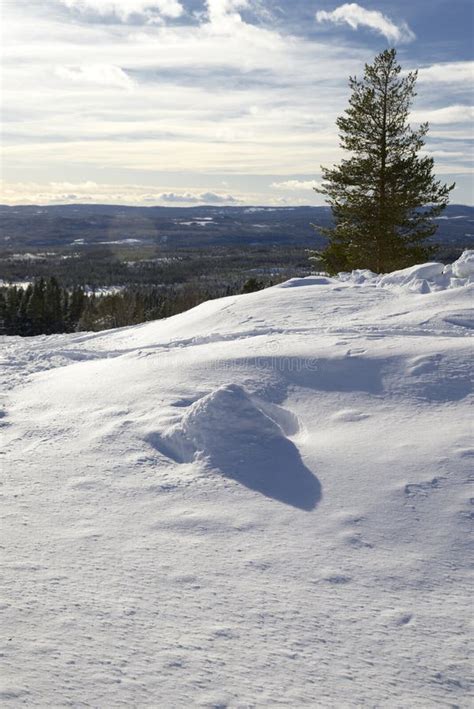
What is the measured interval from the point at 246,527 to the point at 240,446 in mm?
1350

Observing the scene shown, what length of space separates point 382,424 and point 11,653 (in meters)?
4.34

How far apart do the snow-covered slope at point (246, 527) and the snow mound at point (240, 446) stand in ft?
0.07

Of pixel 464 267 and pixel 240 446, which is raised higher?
pixel 464 267

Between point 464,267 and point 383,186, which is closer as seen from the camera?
point 464,267

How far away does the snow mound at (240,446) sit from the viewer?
5.59m

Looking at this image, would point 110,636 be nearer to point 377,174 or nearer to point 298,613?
point 298,613

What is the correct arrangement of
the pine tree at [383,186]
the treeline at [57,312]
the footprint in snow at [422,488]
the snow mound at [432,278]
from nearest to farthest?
the footprint in snow at [422,488] → the snow mound at [432,278] → the pine tree at [383,186] → the treeline at [57,312]

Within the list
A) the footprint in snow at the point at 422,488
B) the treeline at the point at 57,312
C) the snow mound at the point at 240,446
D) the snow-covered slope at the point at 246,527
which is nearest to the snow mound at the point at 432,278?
the snow-covered slope at the point at 246,527

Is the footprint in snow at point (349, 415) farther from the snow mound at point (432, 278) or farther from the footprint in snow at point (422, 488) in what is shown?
the snow mound at point (432, 278)

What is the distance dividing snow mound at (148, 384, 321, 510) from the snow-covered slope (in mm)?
21

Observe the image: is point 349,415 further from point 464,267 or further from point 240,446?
point 464,267

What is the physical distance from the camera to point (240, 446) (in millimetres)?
6176

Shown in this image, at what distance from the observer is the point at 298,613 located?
12.8 feet

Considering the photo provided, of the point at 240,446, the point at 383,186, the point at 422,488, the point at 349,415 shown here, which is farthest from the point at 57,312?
the point at 422,488
